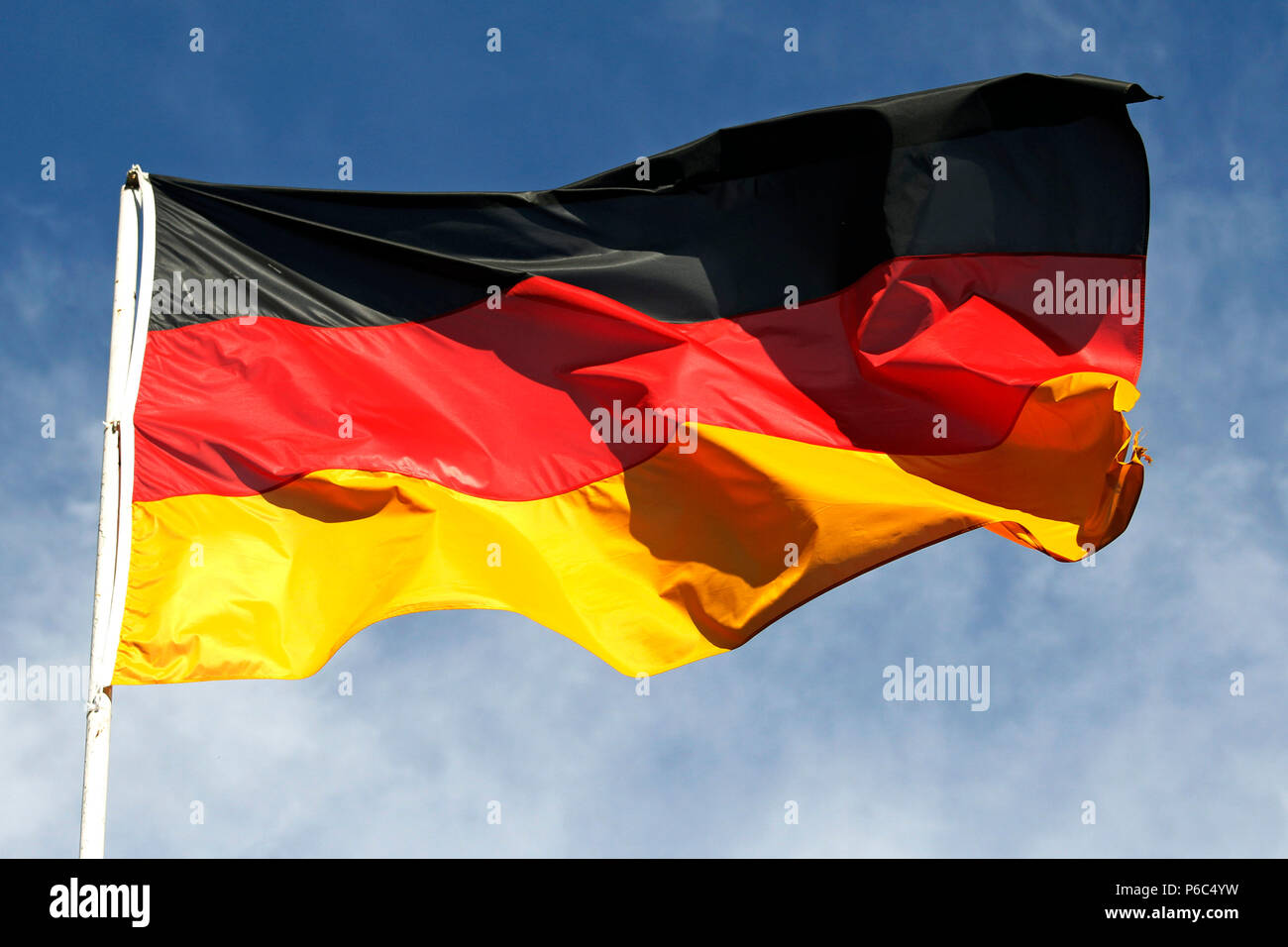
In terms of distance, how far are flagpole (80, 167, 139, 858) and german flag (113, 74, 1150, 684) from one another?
31 centimetres

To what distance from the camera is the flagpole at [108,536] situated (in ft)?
31.3

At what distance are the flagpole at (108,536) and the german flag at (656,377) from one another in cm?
31

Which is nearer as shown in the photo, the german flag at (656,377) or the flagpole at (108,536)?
the flagpole at (108,536)

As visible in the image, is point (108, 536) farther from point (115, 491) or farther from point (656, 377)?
point (656, 377)

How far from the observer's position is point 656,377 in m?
13.3

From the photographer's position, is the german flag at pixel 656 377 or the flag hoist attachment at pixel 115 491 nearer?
the flag hoist attachment at pixel 115 491

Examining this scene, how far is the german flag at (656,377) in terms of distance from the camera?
11797 mm

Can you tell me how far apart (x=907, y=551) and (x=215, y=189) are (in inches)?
237

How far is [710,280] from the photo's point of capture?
13852 mm

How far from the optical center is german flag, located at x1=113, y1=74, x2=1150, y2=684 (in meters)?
11.8

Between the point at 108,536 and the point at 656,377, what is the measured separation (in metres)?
4.65

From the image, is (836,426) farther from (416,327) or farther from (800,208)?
(416,327)

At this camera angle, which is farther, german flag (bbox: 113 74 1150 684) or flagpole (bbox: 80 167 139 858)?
german flag (bbox: 113 74 1150 684)

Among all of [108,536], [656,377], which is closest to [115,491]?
[108,536]
